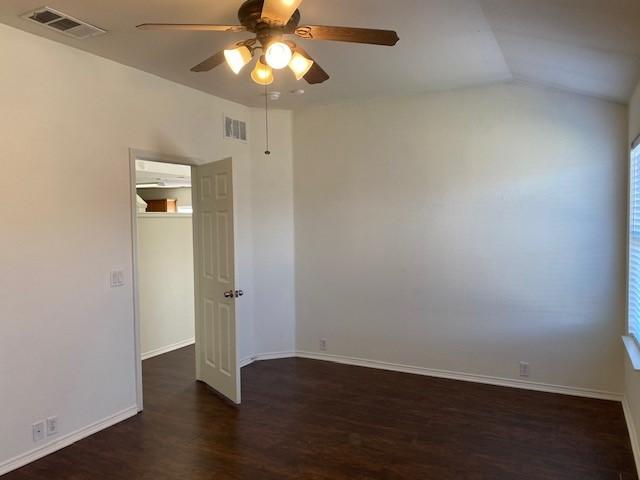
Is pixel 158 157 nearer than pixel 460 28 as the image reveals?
No

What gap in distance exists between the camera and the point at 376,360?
4.76 m

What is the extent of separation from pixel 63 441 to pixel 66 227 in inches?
57.6

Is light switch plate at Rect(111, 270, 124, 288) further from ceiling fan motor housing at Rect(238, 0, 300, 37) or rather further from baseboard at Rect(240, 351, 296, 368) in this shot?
ceiling fan motor housing at Rect(238, 0, 300, 37)

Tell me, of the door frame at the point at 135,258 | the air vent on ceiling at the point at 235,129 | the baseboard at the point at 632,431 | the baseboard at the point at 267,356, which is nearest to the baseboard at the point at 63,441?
the door frame at the point at 135,258

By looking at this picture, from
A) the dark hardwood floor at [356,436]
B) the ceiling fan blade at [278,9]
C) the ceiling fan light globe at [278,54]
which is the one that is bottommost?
the dark hardwood floor at [356,436]

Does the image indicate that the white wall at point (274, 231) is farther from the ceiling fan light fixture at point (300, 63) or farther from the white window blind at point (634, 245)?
the white window blind at point (634, 245)

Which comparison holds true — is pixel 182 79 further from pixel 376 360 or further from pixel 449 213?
pixel 376 360

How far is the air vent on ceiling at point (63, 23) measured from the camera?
2.61 meters

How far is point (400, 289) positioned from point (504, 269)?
1007 millimetres

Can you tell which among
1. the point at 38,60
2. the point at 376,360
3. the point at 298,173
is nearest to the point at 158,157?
the point at 38,60

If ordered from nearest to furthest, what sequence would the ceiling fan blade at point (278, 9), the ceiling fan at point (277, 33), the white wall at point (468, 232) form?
1. the ceiling fan blade at point (278, 9)
2. the ceiling fan at point (277, 33)
3. the white wall at point (468, 232)

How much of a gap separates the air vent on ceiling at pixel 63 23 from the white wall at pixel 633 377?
358cm

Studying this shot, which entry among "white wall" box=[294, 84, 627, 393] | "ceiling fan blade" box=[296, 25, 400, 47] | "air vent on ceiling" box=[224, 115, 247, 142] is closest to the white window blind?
"white wall" box=[294, 84, 627, 393]

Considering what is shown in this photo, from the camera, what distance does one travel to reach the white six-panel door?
385 centimetres
